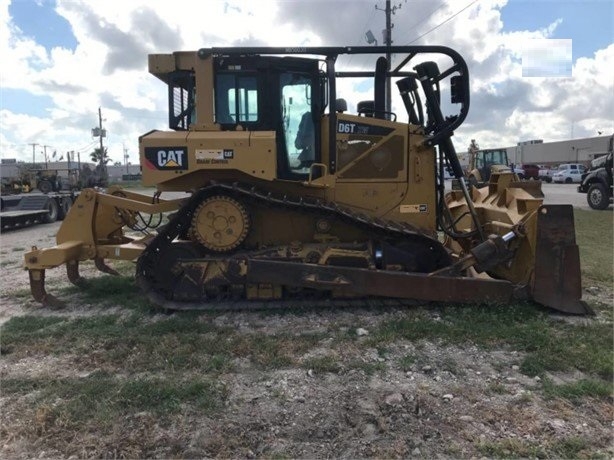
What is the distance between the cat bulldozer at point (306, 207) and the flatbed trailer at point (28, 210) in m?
11.0

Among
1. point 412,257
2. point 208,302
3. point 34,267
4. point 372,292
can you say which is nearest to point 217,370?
point 208,302

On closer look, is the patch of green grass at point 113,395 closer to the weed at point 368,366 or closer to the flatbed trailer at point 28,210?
the weed at point 368,366

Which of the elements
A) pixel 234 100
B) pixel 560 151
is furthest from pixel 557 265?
pixel 560 151

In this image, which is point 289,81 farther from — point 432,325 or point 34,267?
point 34,267

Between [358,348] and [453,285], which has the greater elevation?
[453,285]

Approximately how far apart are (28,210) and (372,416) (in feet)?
56.0

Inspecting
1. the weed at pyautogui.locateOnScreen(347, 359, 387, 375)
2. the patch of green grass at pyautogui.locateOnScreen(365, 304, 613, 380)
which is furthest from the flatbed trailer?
the weed at pyautogui.locateOnScreen(347, 359, 387, 375)

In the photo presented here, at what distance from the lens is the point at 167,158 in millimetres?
5973

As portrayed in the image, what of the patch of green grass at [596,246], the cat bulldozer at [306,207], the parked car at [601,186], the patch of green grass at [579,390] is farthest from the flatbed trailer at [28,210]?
the parked car at [601,186]

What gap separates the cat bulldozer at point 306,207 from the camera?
19.2 feet

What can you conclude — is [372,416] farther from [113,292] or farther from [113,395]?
[113,292]

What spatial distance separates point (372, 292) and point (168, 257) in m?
2.50

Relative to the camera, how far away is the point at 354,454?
3131 mm

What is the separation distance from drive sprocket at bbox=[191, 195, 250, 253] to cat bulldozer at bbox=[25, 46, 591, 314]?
0.01 meters
